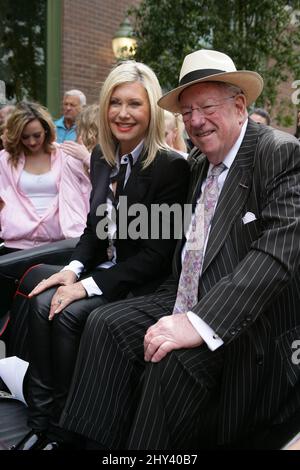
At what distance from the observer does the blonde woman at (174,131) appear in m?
4.79

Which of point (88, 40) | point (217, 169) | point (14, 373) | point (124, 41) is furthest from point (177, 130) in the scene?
point (88, 40)

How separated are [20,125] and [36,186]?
45cm

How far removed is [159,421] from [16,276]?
1471 mm

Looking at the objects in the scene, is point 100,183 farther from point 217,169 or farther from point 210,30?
point 210,30

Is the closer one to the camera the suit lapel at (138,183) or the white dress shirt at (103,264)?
the white dress shirt at (103,264)

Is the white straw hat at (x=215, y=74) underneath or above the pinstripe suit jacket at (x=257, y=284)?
above

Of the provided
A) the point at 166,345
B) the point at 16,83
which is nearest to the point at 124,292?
the point at 166,345

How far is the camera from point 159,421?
74.9 inches

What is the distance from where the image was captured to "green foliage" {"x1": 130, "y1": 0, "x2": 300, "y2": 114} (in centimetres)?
691

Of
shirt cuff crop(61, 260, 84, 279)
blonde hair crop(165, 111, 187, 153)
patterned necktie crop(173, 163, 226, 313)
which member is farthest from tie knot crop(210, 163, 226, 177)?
blonde hair crop(165, 111, 187, 153)

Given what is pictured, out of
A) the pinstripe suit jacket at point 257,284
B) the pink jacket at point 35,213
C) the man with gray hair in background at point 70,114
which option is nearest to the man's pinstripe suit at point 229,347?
the pinstripe suit jacket at point 257,284

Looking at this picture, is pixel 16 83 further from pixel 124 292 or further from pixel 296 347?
pixel 296 347

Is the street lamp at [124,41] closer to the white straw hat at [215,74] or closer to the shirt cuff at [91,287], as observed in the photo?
the white straw hat at [215,74]

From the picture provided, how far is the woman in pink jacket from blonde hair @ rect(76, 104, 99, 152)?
0.74 metres
